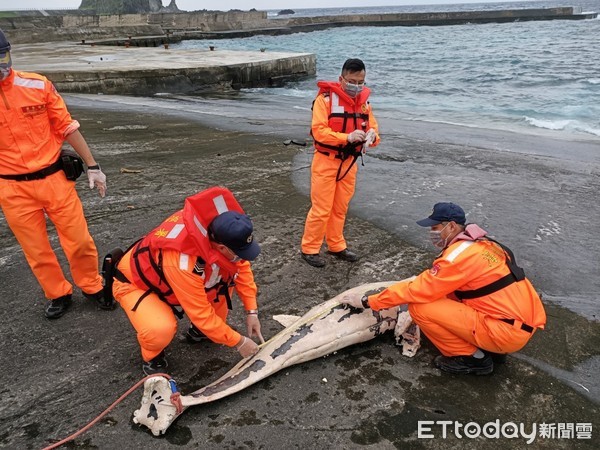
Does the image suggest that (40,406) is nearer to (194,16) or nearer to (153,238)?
(153,238)

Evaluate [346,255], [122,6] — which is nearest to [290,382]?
[346,255]

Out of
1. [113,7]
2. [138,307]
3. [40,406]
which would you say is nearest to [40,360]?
[40,406]

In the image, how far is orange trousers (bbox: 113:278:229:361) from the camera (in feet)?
10.5

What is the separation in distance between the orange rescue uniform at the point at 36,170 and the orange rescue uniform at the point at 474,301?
8.97 feet

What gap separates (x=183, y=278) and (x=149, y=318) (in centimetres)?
54

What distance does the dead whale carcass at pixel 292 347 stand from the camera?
296 centimetres

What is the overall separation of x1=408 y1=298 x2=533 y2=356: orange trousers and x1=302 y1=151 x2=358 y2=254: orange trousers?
5.85 ft

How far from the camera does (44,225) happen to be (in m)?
3.89

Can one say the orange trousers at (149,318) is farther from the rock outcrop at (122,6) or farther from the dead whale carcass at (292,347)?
the rock outcrop at (122,6)

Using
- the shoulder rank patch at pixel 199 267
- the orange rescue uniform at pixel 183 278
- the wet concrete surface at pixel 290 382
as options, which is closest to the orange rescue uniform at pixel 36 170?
the wet concrete surface at pixel 290 382

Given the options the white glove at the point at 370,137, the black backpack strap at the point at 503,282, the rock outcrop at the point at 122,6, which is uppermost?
the rock outcrop at the point at 122,6

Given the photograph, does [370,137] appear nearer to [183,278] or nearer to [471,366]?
[471,366]

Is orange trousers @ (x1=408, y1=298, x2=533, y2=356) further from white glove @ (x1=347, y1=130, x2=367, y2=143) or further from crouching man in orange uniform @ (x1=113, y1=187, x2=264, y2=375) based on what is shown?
white glove @ (x1=347, y1=130, x2=367, y2=143)

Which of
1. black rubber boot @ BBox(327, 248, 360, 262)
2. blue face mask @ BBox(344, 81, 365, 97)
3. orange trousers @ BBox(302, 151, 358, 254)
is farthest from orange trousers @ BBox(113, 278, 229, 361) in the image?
blue face mask @ BBox(344, 81, 365, 97)
